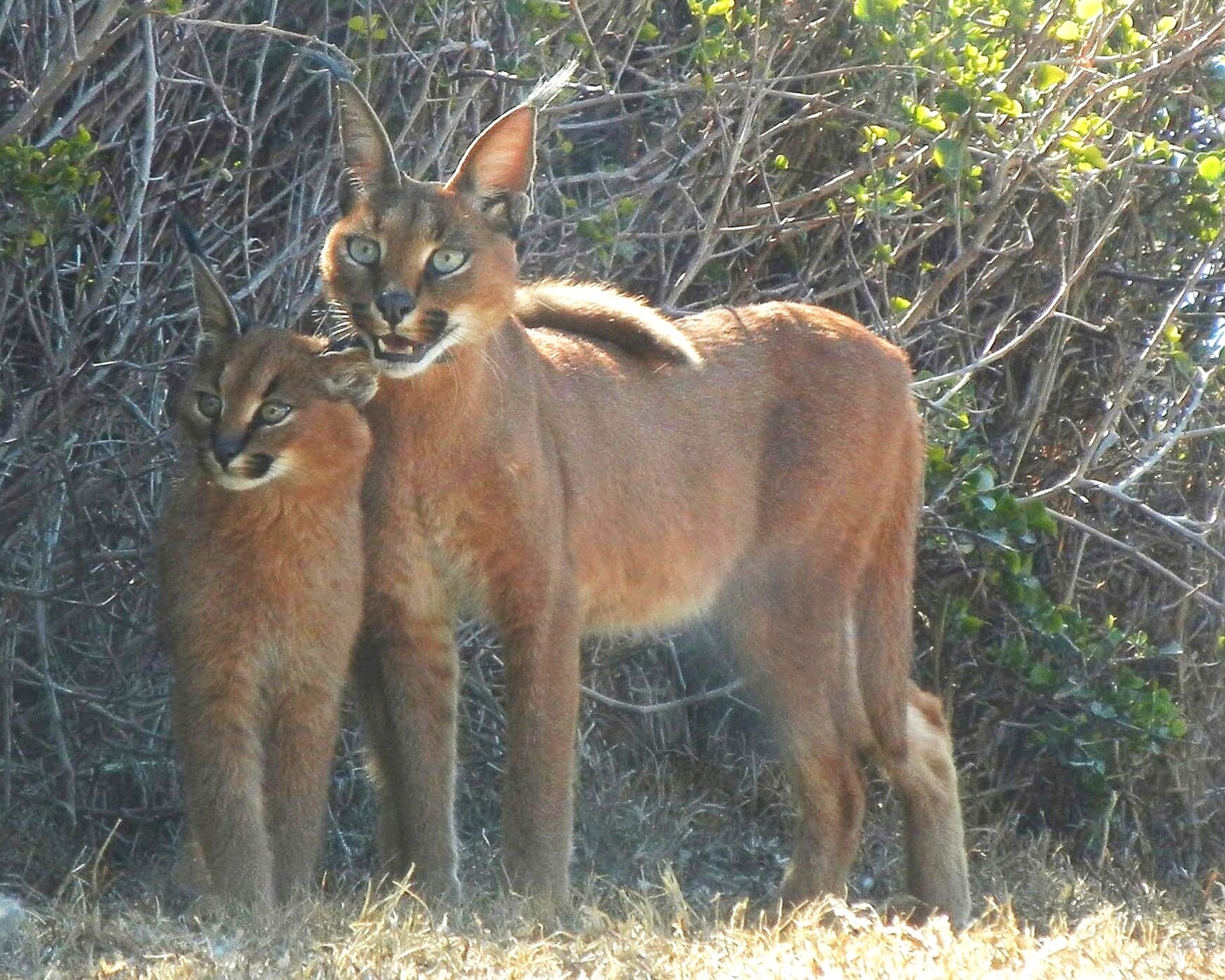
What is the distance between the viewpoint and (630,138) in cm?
634

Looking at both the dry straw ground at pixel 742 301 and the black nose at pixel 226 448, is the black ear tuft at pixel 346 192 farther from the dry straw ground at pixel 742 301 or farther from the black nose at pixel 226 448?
the black nose at pixel 226 448

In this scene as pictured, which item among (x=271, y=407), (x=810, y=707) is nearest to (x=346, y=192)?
(x=271, y=407)

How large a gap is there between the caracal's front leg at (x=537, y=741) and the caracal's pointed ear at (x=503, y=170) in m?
0.93

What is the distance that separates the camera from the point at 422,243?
4.45 m

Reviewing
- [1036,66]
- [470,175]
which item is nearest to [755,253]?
[1036,66]

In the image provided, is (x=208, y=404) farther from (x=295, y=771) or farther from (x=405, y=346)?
(x=295, y=771)

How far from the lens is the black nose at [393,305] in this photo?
14.2 feet

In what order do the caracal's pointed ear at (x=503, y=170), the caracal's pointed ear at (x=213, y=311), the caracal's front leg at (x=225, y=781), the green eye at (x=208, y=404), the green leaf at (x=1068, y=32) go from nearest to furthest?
1. the caracal's front leg at (x=225, y=781)
2. the green eye at (x=208, y=404)
3. the caracal's pointed ear at (x=213, y=311)
4. the caracal's pointed ear at (x=503, y=170)
5. the green leaf at (x=1068, y=32)

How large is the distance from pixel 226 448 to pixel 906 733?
214 cm

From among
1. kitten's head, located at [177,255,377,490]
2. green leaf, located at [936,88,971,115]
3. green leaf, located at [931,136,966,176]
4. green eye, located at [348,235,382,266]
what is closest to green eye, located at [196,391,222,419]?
kitten's head, located at [177,255,377,490]

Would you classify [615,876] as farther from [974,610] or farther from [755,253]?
[755,253]

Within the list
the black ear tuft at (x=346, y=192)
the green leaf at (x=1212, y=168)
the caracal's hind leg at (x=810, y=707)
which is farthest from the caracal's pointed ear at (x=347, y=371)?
the green leaf at (x=1212, y=168)

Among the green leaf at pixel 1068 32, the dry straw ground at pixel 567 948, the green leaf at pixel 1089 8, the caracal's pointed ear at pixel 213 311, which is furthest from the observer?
the green leaf at pixel 1068 32

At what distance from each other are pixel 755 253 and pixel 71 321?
2.46 meters
